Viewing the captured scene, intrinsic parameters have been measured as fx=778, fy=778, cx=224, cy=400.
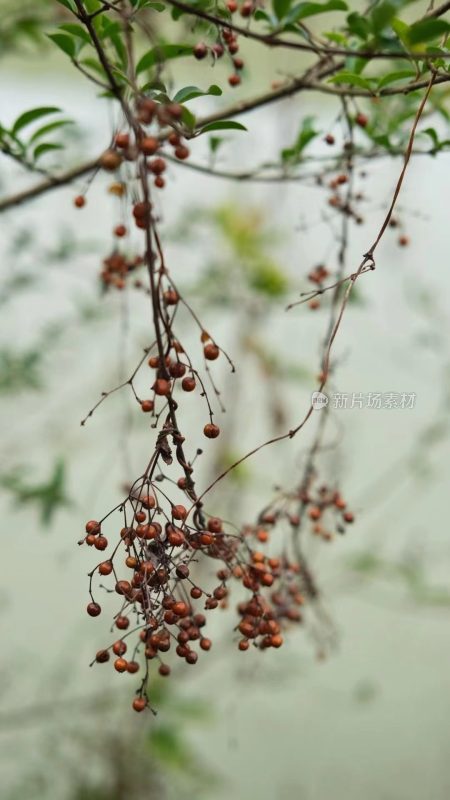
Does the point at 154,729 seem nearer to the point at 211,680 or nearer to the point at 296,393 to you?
the point at 211,680

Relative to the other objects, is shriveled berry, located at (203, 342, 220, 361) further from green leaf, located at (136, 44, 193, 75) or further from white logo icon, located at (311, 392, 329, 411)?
green leaf, located at (136, 44, 193, 75)

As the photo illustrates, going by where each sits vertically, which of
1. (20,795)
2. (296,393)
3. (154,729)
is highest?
(296,393)

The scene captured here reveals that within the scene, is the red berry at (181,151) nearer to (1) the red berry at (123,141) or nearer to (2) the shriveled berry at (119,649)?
(1) the red berry at (123,141)

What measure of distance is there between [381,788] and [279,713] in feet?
1.08

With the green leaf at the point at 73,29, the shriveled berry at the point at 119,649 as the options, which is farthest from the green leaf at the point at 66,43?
the shriveled berry at the point at 119,649

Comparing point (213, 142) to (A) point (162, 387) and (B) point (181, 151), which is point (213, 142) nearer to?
(B) point (181, 151)

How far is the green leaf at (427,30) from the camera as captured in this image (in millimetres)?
412

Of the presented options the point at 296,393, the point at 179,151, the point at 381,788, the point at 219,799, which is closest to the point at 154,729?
the point at 219,799

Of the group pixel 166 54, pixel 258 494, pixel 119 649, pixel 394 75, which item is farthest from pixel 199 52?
pixel 258 494

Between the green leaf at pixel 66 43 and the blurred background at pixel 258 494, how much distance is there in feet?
3.61

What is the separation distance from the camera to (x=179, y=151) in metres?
0.49

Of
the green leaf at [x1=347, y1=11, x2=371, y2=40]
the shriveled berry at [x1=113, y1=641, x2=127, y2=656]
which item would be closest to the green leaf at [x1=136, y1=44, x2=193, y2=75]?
the green leaf at [x1=347, y1=11, x2=371, y2=40]

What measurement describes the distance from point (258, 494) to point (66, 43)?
177 cm

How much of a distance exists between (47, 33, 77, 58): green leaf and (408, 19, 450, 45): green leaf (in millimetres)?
273
